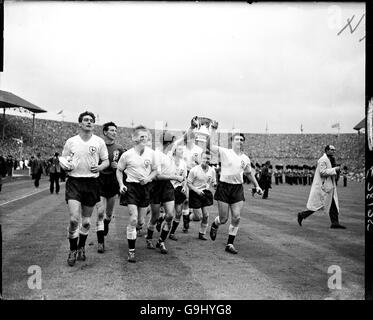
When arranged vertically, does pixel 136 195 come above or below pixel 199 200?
above

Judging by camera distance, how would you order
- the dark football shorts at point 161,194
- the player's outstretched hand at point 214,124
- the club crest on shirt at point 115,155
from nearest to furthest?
the player's outstretched hand at point 214,124 < the dark football shorts at point 161,194 < the club crest on shirt at point 115,155

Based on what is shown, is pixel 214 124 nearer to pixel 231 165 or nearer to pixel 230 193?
pixel 231 165

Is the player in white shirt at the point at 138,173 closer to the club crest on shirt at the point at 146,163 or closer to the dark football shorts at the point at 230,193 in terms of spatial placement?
the club crest on shirt at the point at 146,163

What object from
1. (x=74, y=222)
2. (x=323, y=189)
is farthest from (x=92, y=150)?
(x=323, y=189)

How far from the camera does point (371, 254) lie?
387 cm

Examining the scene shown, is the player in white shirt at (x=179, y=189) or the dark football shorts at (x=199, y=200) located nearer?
the player in white shirt at (x=179, y=189)

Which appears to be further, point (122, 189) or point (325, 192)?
point (325, 192)

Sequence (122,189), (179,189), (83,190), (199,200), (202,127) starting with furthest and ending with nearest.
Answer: (199,200) < (179,189) < (202,127) < (122,189) < (83,190)

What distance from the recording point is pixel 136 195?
6.39 metres

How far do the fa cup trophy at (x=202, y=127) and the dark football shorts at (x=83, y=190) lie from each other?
2.32 m

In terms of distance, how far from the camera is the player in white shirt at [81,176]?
5871 mm

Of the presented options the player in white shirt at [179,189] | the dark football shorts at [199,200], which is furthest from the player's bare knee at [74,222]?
the dark football shorts at [199,200]

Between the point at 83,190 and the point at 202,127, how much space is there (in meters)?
2.75

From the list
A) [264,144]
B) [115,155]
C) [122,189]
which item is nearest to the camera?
[122,189]
